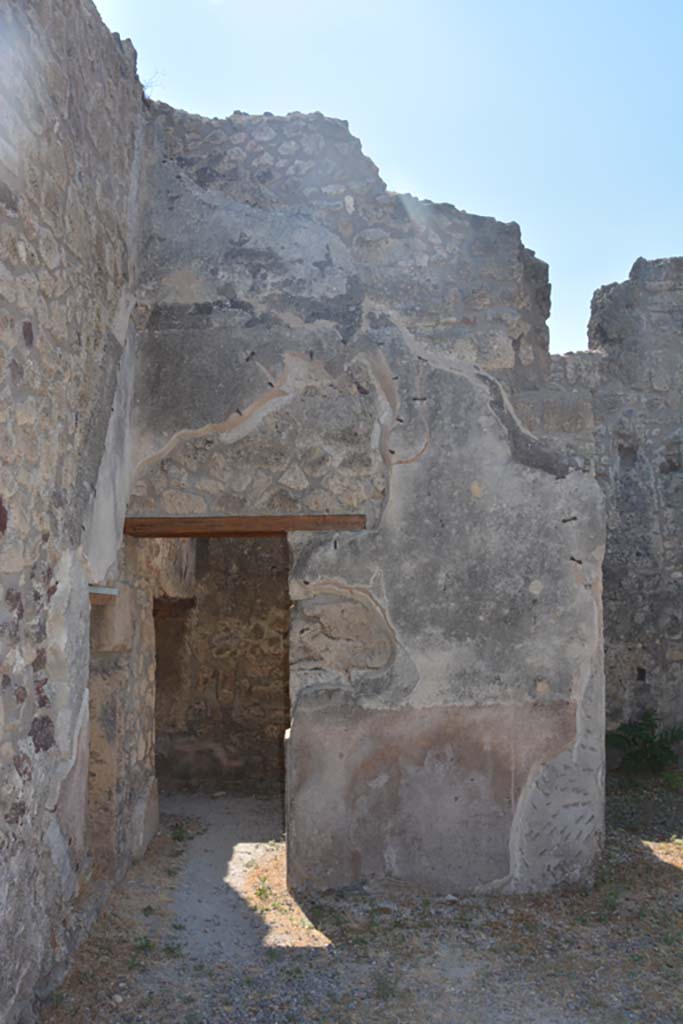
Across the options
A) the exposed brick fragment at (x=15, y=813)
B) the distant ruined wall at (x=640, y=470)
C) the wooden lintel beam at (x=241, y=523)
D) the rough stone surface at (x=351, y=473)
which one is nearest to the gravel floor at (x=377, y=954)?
the rough stone surface at (x=351, y=473)

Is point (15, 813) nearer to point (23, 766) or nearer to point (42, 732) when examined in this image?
point (23, 766)

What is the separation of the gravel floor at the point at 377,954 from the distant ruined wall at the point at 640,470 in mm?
2711

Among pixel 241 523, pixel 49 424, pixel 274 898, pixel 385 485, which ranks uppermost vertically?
pixel 49 424

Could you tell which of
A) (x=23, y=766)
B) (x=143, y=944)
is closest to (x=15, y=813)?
(x=23, y=766)

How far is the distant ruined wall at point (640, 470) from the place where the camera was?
7.25 metres

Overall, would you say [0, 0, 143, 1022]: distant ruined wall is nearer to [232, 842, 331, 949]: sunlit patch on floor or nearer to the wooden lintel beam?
the wooden lintel beam

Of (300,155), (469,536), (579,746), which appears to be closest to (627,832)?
(579,746)

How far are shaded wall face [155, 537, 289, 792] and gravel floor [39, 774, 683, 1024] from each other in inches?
110

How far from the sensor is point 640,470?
748 centimetres

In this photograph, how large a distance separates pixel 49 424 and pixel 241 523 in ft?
4.17

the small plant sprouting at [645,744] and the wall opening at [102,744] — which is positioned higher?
the wall opening at [102,744]

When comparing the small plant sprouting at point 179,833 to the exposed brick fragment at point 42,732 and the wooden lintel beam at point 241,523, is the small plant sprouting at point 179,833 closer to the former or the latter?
the wooden lintel beam at point 241,523

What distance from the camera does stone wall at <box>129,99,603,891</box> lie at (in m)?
4.06

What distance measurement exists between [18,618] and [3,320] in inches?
39.3
